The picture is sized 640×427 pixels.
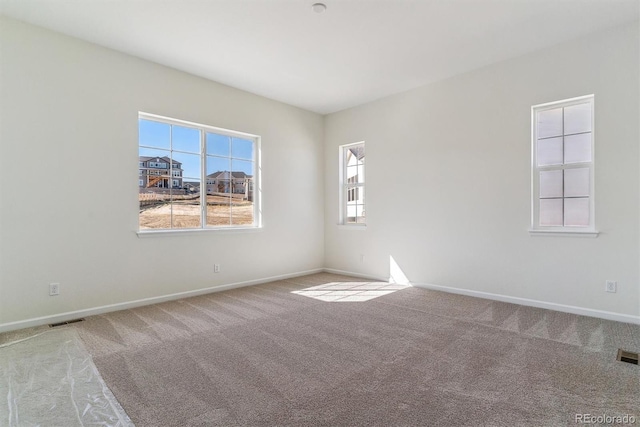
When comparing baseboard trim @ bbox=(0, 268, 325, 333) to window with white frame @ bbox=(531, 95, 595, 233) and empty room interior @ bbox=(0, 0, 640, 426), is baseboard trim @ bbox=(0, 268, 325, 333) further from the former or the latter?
window with white frame @ bbox=(531, 95, 595, 233)

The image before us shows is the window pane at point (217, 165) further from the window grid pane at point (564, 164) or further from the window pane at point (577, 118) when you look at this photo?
the window pane at point (577, 118)

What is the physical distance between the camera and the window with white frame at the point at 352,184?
18.9 ft

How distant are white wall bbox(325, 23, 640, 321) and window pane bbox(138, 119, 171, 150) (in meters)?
2.99

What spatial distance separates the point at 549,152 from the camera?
379 cm

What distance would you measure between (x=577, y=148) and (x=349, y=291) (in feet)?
10.7

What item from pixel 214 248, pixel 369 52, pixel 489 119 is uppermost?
pixel 369 52

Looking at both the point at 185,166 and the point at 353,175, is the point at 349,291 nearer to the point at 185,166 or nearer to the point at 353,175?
the point at 353,175

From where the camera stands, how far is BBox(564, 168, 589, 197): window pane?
3.56 m

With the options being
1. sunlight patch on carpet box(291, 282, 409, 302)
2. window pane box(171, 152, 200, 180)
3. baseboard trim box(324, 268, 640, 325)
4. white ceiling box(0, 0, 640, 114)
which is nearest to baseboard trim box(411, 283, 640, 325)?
baseboard trim box(324, 268, 640, 325)

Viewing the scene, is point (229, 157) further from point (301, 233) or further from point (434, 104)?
point (434, 104)

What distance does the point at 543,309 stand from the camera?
368 centimetres

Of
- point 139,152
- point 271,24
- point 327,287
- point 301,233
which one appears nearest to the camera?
point 271,24

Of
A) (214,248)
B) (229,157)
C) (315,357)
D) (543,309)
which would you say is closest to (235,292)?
(214,248)

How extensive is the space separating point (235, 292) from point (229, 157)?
6.63 feet
